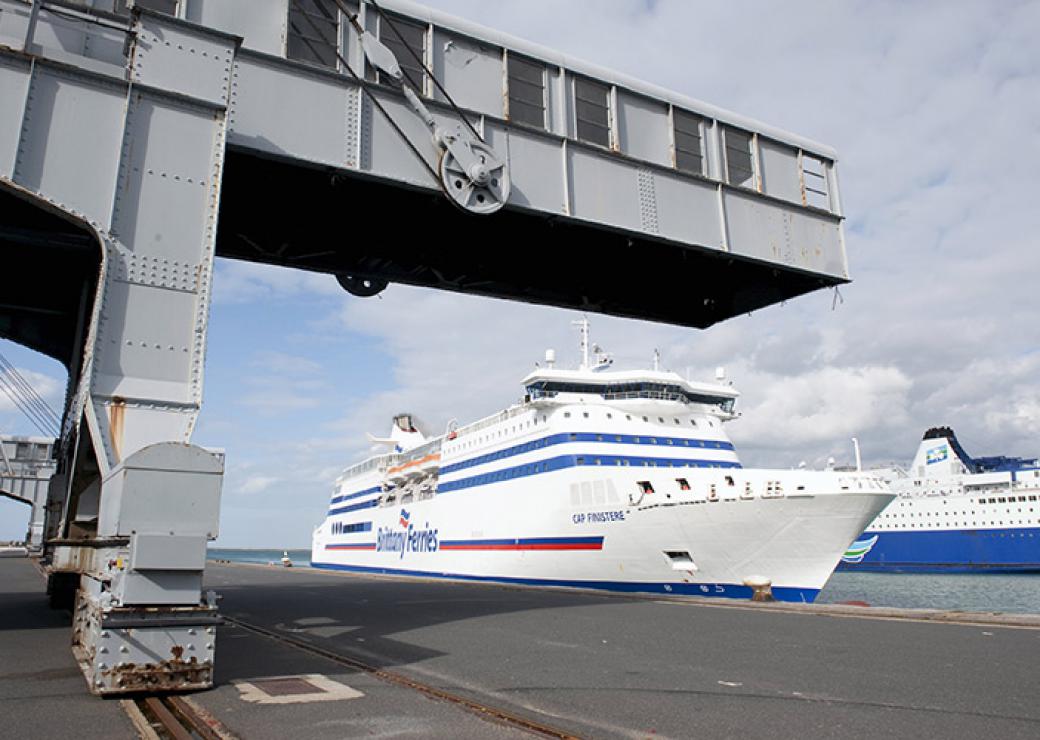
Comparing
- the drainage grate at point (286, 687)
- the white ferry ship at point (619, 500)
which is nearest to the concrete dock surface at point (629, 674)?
the drainage grate at point (286, 687)

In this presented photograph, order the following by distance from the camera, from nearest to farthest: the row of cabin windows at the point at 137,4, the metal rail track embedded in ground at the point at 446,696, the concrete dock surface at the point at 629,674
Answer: the metal rail track embedded in ground at the point at 446,696, the concrete dock surface at the point at 629,674, the row of cabin windows at the point at 137,4

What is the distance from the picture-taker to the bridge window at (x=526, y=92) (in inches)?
464

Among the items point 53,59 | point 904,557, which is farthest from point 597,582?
point 904,557

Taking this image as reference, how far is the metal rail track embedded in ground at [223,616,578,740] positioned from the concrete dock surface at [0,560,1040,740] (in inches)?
3.1

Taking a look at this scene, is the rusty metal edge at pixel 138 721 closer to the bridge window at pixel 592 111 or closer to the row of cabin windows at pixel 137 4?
the row of cabin windows at pixel 137 4

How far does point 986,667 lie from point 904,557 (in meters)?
61.2

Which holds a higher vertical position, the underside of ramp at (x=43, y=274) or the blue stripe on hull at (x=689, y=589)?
the underside of ramp at (x=43, y=274)

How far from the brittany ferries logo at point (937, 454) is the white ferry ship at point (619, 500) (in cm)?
4324

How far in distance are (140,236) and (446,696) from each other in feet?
19.8

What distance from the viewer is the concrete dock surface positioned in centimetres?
514

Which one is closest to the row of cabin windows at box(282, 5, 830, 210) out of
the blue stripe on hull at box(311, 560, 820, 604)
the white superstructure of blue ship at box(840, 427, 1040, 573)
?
the blue stripe on hull at box(311, 560, 820, 604)

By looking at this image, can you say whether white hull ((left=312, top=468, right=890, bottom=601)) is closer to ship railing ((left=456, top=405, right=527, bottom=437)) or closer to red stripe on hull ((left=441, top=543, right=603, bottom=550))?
red stripe on hull ((left=441, top=543, right=603, bottom=550))

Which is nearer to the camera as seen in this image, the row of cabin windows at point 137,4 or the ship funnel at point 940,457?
the row of cabin windows at point 137,4

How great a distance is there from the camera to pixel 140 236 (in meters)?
8.15
